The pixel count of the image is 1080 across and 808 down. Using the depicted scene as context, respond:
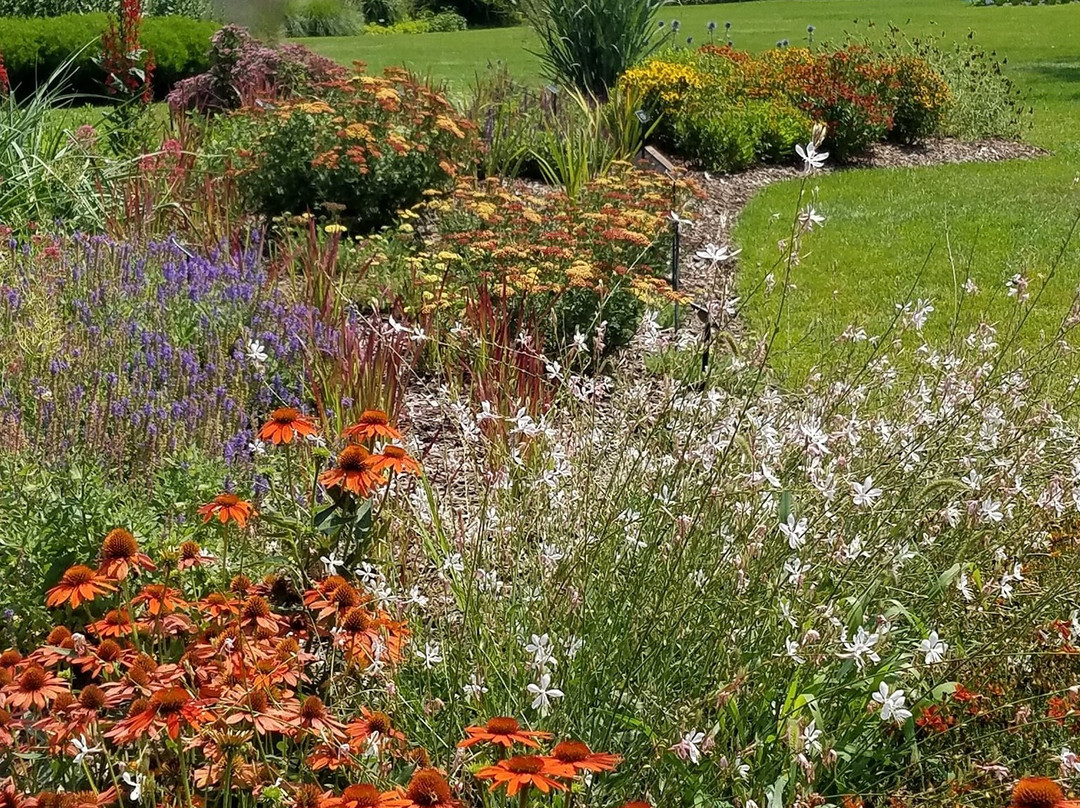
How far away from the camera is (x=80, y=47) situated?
16094mm

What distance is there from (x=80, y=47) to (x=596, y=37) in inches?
322

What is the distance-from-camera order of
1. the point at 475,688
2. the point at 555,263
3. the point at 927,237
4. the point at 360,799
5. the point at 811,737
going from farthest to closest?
the point at 927,237 → the point at 555,263 → the point at 475,688 → the point at 811,737 → the point at 360,799

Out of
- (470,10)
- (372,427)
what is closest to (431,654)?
(372,427)

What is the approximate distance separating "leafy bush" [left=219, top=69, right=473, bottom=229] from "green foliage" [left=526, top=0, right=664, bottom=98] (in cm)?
476

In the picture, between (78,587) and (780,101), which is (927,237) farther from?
(78,587)

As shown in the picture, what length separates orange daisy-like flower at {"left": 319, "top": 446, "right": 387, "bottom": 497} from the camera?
2.18 meters

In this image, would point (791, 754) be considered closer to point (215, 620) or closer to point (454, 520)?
point (215, 620)

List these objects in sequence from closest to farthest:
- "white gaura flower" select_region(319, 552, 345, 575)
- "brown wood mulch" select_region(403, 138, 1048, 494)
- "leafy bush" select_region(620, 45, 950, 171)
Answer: "white gaura flower" select_region(319, 552, 345, 575), "brown wood mulch" select_region(403, 138, 1048, 494), "leafy bush" select_region(620, 45, 950, 171)

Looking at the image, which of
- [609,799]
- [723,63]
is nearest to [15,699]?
[609,799]

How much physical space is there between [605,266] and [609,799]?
12.2 ft

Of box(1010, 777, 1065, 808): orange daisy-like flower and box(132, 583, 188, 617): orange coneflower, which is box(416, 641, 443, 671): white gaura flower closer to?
box(132, 583, 188, 617): orange coneflower

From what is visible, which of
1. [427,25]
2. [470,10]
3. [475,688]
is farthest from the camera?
[470,10]

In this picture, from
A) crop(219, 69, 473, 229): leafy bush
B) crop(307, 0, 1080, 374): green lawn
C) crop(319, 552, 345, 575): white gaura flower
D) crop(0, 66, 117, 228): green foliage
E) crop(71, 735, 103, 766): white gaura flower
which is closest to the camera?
crop(71, 735, 103, 766): white gaura flower

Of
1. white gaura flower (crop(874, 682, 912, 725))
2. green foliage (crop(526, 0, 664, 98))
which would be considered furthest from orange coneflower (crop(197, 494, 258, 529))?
green foliage (crop(526, 0, 664, 98))
